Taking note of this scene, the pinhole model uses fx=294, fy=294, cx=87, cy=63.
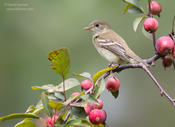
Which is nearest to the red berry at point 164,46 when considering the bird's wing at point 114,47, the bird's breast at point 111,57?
the bird's wing at point 114,47

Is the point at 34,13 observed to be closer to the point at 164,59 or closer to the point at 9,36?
the point at 9,36

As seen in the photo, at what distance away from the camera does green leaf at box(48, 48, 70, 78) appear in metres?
1.78

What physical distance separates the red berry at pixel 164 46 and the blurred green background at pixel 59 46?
288 centimetres

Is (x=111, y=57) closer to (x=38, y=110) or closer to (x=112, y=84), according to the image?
(x=112, y=84)

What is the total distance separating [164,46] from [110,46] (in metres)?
2.25

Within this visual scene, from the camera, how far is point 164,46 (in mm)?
2061

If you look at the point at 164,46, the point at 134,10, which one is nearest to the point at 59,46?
the point at 134,10

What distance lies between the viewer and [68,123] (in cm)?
175

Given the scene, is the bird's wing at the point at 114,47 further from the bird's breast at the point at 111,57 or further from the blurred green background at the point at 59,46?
the blurred green background at the point at 59,46

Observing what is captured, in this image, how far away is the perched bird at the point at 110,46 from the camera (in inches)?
152

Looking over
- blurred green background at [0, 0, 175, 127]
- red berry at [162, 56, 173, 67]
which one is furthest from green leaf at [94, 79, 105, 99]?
blurred green background at [0, 0, 175, 127]

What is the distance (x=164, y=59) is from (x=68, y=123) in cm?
98

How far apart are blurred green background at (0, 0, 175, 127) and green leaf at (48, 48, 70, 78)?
3.02m

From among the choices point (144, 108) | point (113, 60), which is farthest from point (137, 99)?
point (113, 60)
